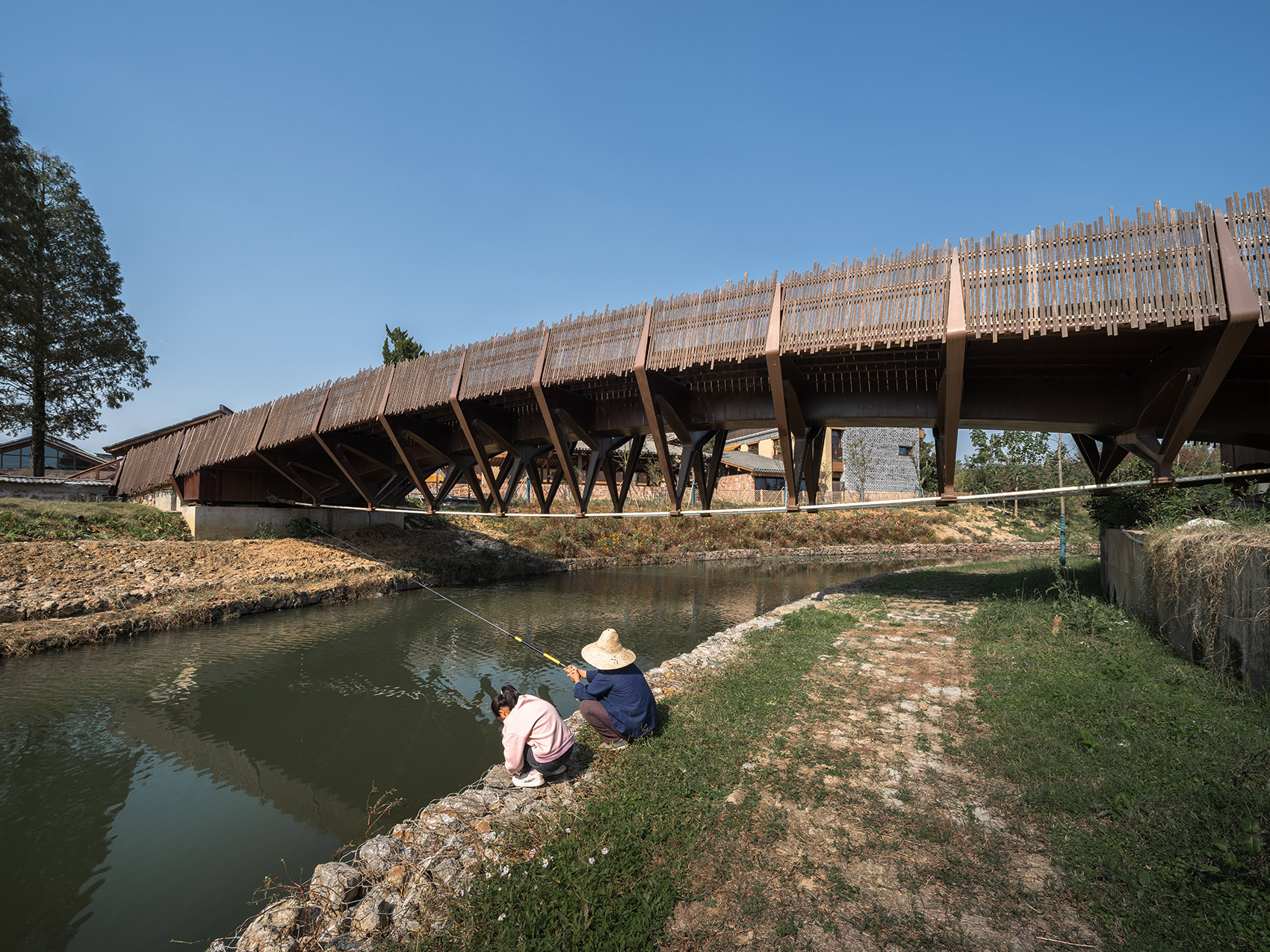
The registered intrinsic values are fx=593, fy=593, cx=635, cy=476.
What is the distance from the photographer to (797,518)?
3797 cm

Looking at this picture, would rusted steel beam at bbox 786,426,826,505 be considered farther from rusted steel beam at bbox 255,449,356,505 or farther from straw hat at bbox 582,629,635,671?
rusted steel beam at bbox 255,449,356,505

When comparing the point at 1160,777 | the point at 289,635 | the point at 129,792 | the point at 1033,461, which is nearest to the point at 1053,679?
the point at 1160,777

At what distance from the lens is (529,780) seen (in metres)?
5.17

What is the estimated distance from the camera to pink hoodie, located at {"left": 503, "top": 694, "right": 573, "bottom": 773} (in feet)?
16.8

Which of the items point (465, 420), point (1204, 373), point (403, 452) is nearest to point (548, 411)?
point (465, 420)

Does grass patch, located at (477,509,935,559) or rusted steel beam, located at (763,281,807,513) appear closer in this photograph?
rusted steel beam, located at (763,281,807,513)

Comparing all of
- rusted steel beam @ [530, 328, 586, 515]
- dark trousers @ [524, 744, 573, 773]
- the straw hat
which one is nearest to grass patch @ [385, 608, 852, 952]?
dark trousers @ [524, 744, 573, 773]

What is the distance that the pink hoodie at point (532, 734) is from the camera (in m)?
5.12

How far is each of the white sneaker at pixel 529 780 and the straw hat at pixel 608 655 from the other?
1058 millimetres

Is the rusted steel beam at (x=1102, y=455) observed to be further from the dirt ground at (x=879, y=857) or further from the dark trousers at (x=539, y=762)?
the dark trousers at (x=539, y=762)

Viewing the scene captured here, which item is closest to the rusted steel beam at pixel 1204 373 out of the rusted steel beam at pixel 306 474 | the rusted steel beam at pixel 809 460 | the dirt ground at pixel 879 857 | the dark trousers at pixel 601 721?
the rusted steel beam at pixel 809 460

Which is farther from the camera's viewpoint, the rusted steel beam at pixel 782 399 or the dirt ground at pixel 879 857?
the rusted steel beam at pixel 782 399

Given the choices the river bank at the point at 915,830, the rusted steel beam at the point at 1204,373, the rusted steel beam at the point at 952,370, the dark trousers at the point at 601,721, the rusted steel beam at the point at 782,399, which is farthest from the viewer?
the rusted steel beam at the point at 782,399

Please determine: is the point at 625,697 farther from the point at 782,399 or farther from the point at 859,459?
the point at 859,459
